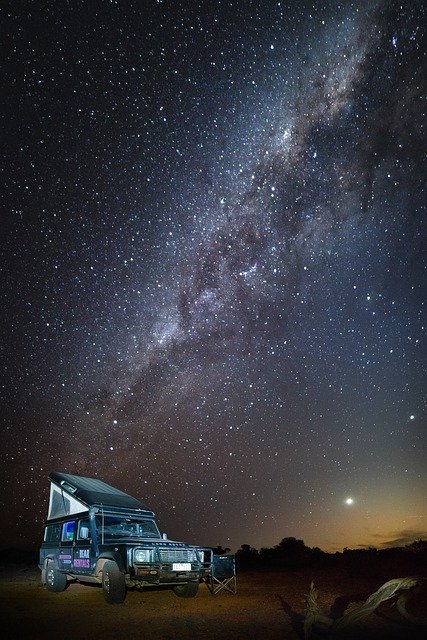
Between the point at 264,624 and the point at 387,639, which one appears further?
the point at 264,624

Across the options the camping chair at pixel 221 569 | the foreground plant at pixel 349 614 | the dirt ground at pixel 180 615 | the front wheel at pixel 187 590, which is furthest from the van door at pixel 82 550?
the foreground plant at pixel 349 614

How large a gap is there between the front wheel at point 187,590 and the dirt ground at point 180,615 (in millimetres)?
190

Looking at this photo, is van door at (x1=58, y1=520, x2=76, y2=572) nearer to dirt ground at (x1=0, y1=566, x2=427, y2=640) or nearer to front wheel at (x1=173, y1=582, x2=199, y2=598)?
dirt ground at (x1=0, y1=566, x2=427, y2=640)

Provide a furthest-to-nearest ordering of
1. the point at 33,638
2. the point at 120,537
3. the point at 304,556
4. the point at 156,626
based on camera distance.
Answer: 1. the point at 304,556
2. the point at 120,537
3. the point at 156,626
4. the point at 33,638

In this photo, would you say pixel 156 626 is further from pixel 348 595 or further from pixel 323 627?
pixel 348 595

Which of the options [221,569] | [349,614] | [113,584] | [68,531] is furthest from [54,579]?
[349,614]

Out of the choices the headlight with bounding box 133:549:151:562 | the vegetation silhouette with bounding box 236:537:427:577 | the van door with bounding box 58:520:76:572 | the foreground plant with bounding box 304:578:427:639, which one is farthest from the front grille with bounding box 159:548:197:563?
the vegetation silhouette with bounding box 236:537:427:577

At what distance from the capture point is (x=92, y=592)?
42.5 ft

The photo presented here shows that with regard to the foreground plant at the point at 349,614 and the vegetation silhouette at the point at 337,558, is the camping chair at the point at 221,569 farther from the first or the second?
the vegetation silhouette at the point at 337,558

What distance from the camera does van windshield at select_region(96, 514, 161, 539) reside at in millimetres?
11711

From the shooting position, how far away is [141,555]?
1029 cm

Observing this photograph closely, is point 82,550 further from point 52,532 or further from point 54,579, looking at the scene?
point 52,532

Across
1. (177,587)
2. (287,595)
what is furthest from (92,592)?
(287,595)

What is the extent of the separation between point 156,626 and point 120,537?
142 inches
